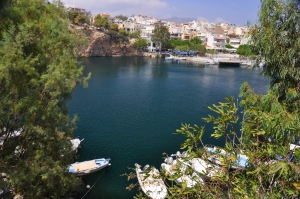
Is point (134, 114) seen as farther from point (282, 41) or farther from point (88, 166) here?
point (282, 41)

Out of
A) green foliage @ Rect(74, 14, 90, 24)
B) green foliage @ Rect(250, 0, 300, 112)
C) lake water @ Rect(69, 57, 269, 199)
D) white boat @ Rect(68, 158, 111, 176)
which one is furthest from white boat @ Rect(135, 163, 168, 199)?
green foliage @ Rect(74, 14, 90, 24)

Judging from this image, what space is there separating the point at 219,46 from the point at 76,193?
2207 inches

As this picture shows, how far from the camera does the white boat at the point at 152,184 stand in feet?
10.5

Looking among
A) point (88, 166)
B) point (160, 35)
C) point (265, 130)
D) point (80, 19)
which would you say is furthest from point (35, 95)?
point (160, 35)

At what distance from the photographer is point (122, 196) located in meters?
9.48

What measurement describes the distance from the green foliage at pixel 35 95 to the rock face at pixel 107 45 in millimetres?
42826

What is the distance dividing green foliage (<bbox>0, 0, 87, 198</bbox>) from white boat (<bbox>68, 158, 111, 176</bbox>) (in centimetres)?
345

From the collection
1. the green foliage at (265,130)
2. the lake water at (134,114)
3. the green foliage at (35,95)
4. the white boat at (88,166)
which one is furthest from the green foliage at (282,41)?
the white boat at (88,166)

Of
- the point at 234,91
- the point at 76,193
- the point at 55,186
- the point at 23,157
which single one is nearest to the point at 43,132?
the point at 23,157

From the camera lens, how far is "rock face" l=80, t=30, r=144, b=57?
4922cm

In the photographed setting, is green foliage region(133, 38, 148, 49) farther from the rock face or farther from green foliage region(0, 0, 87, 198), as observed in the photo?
green foliage region(0, 0, 87, 198)

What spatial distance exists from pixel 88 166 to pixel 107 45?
144 feet

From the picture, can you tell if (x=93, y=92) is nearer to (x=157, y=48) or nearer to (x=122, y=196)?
(x=122, y=196)

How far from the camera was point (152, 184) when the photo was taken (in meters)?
8.36
